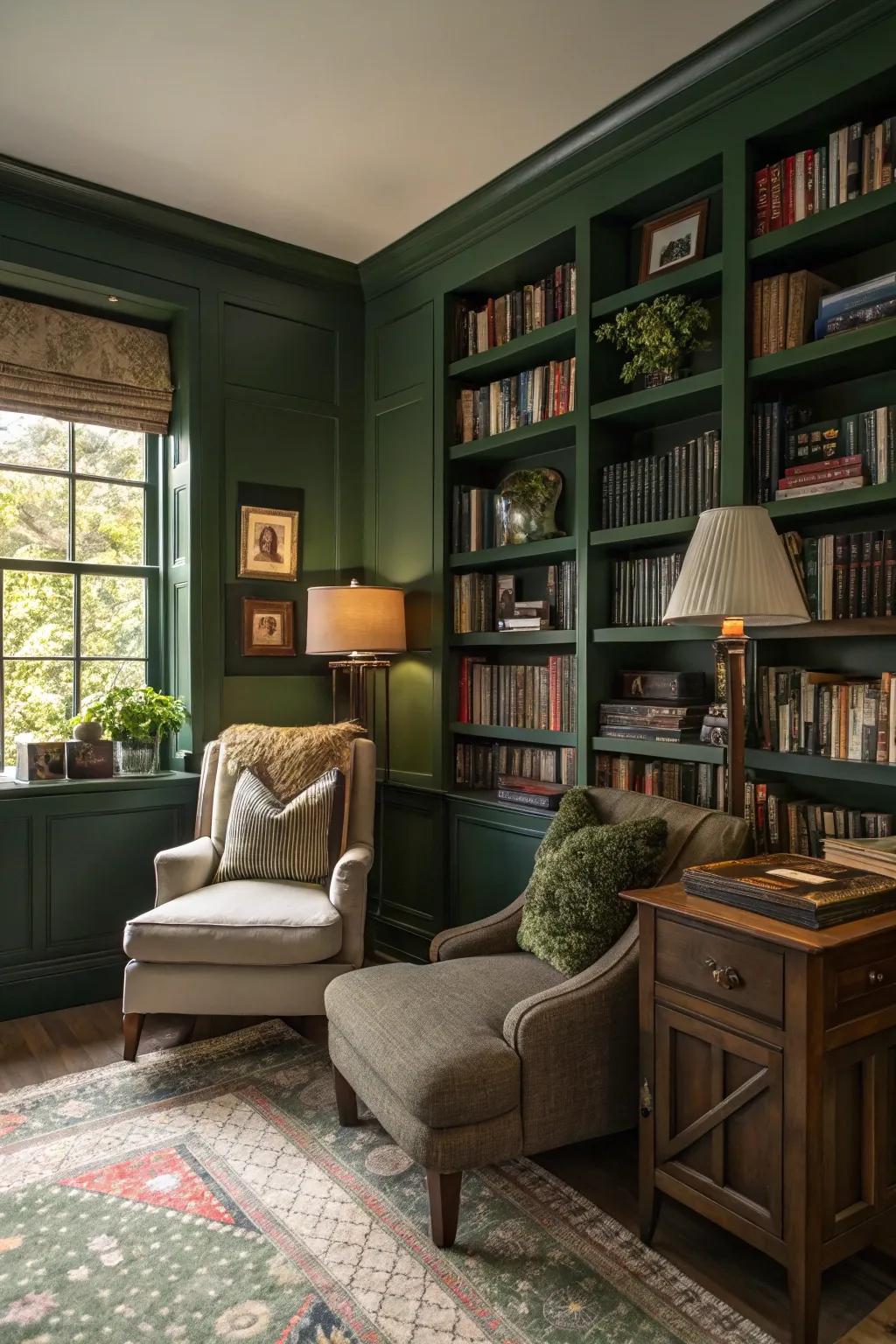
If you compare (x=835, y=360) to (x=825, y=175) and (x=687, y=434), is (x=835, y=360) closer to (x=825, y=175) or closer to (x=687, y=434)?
(x=825, y=175)

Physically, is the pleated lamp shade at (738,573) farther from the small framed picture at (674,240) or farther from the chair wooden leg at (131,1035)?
the chair wooden leg at (131,1035)

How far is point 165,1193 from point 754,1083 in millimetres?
1368

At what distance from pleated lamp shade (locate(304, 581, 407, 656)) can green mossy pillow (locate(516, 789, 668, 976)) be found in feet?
4.44

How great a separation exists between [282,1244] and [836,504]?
214 cm

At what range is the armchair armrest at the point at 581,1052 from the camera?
1979mm

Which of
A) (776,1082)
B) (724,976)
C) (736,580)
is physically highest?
(736,580)

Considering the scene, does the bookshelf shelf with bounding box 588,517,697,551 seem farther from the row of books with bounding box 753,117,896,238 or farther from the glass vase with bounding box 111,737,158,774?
the glass vase with bounding box 111,737,158,774

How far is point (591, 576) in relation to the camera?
3.02 metres

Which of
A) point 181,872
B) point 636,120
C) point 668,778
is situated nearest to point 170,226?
point 636,120

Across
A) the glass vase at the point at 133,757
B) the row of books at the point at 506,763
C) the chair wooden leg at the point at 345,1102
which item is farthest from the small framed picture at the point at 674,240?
the chair wooden leg at the point at 345,1102

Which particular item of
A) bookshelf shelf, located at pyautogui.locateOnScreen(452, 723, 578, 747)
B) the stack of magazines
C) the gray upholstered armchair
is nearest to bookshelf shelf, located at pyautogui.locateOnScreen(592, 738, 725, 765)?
bookshelf shelf, located at pyautogui.locateOnScreen(452, 723, 578, 747)

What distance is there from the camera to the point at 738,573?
83.7 inches

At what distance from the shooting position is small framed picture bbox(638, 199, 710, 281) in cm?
278

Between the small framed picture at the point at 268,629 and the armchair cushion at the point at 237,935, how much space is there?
4.23 ft
